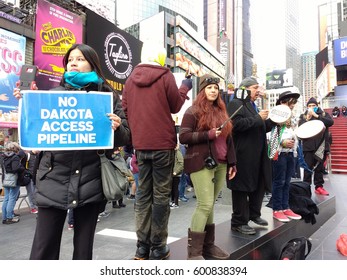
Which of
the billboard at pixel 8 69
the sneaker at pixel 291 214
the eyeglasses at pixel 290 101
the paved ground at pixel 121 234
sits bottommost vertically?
the paved ground at pixel 121 234

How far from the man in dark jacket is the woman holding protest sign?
1.68 meters

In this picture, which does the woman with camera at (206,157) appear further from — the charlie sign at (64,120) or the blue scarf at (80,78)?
the blue scarf at (80,78)

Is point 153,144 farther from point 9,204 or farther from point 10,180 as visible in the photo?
point 10,180

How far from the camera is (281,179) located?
12.8 feet

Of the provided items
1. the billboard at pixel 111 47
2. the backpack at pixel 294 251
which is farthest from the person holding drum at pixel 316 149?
the billboard at pixel 111 47

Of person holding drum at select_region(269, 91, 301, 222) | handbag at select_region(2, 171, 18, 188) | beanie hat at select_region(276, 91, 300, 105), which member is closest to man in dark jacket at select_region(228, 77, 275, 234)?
person holding drum at select_region(269, 91, 301, 222)

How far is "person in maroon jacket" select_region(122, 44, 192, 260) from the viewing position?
2.46m

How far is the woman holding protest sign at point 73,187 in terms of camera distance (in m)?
1.77

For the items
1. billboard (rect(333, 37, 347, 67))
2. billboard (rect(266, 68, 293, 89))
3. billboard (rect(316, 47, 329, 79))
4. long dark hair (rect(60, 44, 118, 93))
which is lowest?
long dark hair (rect(60, 44, 118, 93))

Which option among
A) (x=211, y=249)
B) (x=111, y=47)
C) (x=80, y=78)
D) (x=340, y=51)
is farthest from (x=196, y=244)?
(x=340, y=51)

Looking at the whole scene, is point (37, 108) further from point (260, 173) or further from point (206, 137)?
point (260, 173)

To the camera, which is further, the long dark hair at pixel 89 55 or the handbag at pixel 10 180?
the handbag at pixel 10 180

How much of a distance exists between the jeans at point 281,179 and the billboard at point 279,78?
107982mm

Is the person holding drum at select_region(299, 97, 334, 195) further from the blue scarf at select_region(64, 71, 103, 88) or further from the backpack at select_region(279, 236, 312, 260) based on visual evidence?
the blue scarf at select_region(64, 71, 103, 88)
